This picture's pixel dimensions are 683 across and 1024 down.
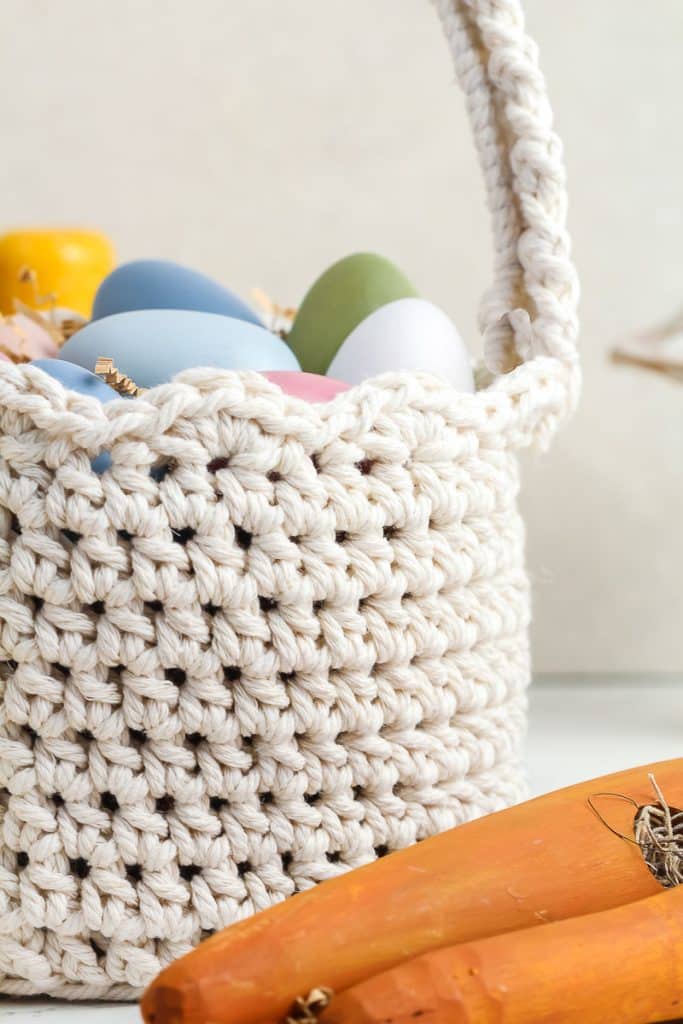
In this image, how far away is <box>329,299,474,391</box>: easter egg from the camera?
0.49 meters

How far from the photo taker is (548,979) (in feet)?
0.99

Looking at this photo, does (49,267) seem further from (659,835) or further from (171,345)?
(659,835)

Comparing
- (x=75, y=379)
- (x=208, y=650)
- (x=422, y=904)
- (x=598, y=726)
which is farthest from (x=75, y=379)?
(x=598, y=726)

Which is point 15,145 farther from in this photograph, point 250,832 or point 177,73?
point 250,832

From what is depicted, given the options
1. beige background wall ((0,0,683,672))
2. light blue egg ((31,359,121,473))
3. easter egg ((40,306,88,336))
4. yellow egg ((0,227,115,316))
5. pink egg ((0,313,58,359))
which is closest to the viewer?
light blue egg ((31,359,121,473))

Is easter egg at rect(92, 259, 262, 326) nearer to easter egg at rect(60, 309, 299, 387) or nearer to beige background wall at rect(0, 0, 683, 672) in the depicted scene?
easter egg at rect(60, 309, 299, 387)

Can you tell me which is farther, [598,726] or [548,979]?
[598,726]

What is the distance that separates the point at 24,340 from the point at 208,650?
0.22 m

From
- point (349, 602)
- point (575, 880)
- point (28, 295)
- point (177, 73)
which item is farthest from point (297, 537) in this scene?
point (177, 73)

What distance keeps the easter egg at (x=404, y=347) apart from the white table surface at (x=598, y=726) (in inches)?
11.0

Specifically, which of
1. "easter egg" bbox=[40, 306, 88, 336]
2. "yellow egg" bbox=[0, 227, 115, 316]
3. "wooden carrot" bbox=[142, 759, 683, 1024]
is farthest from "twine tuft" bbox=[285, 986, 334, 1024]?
"yellow egg" bbox=[0, 227, 115, 316]

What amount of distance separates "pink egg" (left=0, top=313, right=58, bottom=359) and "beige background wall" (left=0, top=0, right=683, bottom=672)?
361 millimetres

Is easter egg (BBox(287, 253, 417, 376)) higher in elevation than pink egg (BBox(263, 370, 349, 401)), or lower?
higher

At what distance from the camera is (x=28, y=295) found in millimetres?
774
